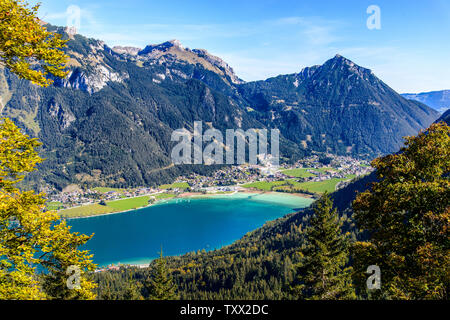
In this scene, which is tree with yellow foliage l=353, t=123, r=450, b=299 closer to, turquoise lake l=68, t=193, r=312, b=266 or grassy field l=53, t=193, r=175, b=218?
turquoise lake l=68, t=193, r=312, b=266

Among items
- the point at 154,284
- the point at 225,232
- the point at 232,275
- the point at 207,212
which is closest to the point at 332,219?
the point at 154,284

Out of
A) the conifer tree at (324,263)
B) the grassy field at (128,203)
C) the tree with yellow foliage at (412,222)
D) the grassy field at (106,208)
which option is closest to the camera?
the tree with yellow foliage at (412,222)

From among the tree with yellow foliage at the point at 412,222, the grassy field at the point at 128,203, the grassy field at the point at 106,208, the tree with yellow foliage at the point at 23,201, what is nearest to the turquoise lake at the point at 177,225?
the grassy field at the point at 106,208

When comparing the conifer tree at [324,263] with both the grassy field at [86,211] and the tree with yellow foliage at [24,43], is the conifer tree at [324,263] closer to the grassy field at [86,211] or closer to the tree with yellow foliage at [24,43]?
the tree with yellow foliage at [24,43]

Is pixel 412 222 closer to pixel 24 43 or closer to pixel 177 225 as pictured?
pixel 24 43

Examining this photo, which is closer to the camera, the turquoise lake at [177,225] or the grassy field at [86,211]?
A: the turquoise lake at [177,225]

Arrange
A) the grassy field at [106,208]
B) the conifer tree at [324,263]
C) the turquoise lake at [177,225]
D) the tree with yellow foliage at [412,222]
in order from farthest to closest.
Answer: the grassy field at [106,208], the turquoise lake at [177,225], the conifer tree at [324,263], the tree with yellow foliage at [412,222]

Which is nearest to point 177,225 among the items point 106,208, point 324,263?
point 106,208

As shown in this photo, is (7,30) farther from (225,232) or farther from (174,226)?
(174,226)
